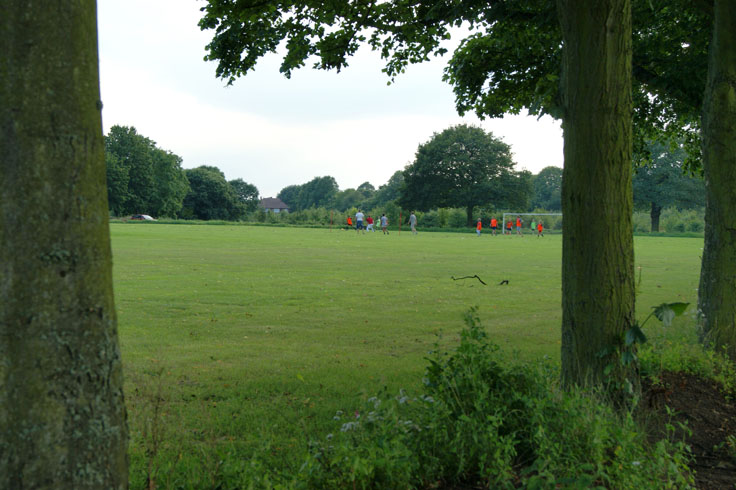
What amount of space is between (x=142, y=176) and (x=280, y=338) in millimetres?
95513

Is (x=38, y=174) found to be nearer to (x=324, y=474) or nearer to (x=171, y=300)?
(x=324, y=474)

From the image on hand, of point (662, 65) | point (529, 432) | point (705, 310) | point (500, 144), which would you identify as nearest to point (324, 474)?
point (529, 432)

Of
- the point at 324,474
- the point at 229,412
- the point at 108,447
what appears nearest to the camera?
the point at 108,447

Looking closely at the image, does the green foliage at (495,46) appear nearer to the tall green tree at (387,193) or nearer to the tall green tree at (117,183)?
the tall green tree at (117,183)

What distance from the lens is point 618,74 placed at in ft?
14.6

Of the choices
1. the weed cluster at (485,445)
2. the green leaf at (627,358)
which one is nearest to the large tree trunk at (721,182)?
the green leaf at (627,358)

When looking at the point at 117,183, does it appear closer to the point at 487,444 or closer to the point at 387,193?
the point at 387,193

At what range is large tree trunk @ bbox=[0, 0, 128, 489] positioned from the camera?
84.1 inches

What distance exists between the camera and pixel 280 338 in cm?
826

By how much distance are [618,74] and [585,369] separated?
2315 mm

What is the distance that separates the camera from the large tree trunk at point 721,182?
6.43 meters

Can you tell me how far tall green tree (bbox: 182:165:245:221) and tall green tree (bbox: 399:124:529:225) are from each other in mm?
44962

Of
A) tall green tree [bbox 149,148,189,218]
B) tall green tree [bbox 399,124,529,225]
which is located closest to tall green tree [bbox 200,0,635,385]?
tall green tree [bbox 399,124,529,225]

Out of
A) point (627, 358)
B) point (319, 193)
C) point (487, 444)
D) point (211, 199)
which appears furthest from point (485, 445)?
point (319, 193)
